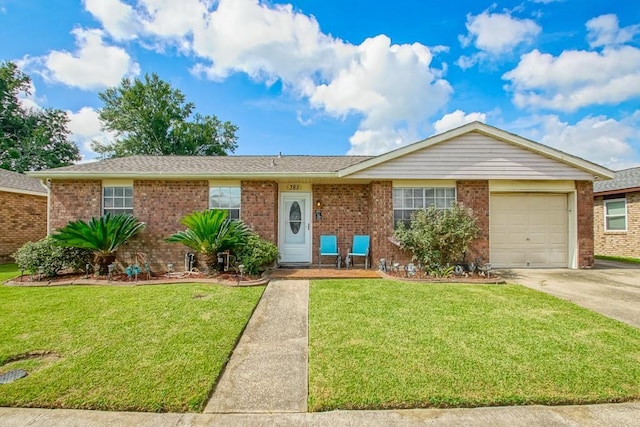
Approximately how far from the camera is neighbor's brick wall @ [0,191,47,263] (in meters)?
10.8

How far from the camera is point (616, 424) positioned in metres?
2.38

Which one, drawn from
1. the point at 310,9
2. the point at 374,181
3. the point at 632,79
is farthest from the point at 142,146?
the point at 632,79

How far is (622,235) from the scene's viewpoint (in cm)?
1216

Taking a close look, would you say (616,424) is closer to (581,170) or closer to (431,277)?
(431,277)

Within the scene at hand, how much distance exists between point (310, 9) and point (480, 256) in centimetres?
946

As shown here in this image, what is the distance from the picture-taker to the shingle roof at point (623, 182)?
11.9 m

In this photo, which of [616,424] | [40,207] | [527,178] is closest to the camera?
[616,424]

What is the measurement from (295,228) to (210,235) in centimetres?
300

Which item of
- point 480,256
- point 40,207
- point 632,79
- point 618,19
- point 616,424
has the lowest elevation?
point 616,424

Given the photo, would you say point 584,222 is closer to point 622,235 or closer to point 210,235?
point 622,235

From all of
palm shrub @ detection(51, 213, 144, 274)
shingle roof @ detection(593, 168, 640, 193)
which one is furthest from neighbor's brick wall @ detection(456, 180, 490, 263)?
palm shrub @ detection(51, 213, 144, 274)

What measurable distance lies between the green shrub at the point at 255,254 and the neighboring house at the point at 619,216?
14268 mm

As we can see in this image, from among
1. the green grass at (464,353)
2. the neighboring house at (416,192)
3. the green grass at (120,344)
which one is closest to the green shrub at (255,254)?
the neighboring house at (416,192)

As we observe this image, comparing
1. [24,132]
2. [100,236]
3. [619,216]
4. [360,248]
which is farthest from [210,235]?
[24,132]
